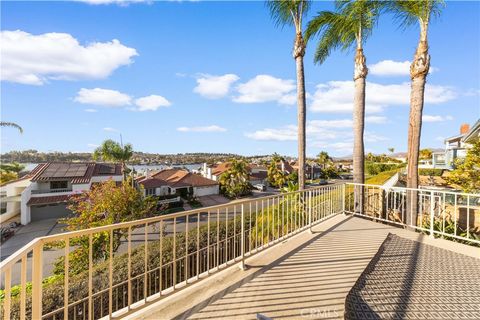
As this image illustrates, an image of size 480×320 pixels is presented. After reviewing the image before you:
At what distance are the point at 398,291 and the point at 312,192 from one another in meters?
2.61

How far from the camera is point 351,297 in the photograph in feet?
8.18

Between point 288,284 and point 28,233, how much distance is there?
838 inches

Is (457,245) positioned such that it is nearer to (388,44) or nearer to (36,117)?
(388,44)

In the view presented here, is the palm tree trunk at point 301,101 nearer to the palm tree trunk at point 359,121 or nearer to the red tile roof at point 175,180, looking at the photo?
the palm tree trunk at point 359,121

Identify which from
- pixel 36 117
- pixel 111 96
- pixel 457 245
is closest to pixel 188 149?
pixel 111 96

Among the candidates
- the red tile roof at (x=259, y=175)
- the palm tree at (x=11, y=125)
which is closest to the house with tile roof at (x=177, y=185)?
the red tile roof at (x=259, y=175)

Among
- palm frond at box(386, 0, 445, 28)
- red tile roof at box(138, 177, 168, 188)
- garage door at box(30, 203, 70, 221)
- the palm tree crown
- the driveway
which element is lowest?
the driveway

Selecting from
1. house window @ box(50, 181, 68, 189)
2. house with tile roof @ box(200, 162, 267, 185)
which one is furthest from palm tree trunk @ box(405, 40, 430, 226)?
house with tile roof @ box(200, 162, 267, 185)

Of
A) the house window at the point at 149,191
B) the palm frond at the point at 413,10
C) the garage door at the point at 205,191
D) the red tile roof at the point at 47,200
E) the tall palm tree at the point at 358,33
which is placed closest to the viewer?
the palm frond at the point at 413,10

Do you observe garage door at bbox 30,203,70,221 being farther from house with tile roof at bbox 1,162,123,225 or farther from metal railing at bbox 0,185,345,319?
metal railing at bbox 0,185,345,319

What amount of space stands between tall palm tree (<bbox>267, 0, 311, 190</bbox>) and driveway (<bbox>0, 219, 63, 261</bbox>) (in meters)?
16.5

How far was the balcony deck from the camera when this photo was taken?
2254 millimetres

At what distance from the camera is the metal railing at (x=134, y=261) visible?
155cm

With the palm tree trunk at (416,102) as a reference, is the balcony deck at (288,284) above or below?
below
